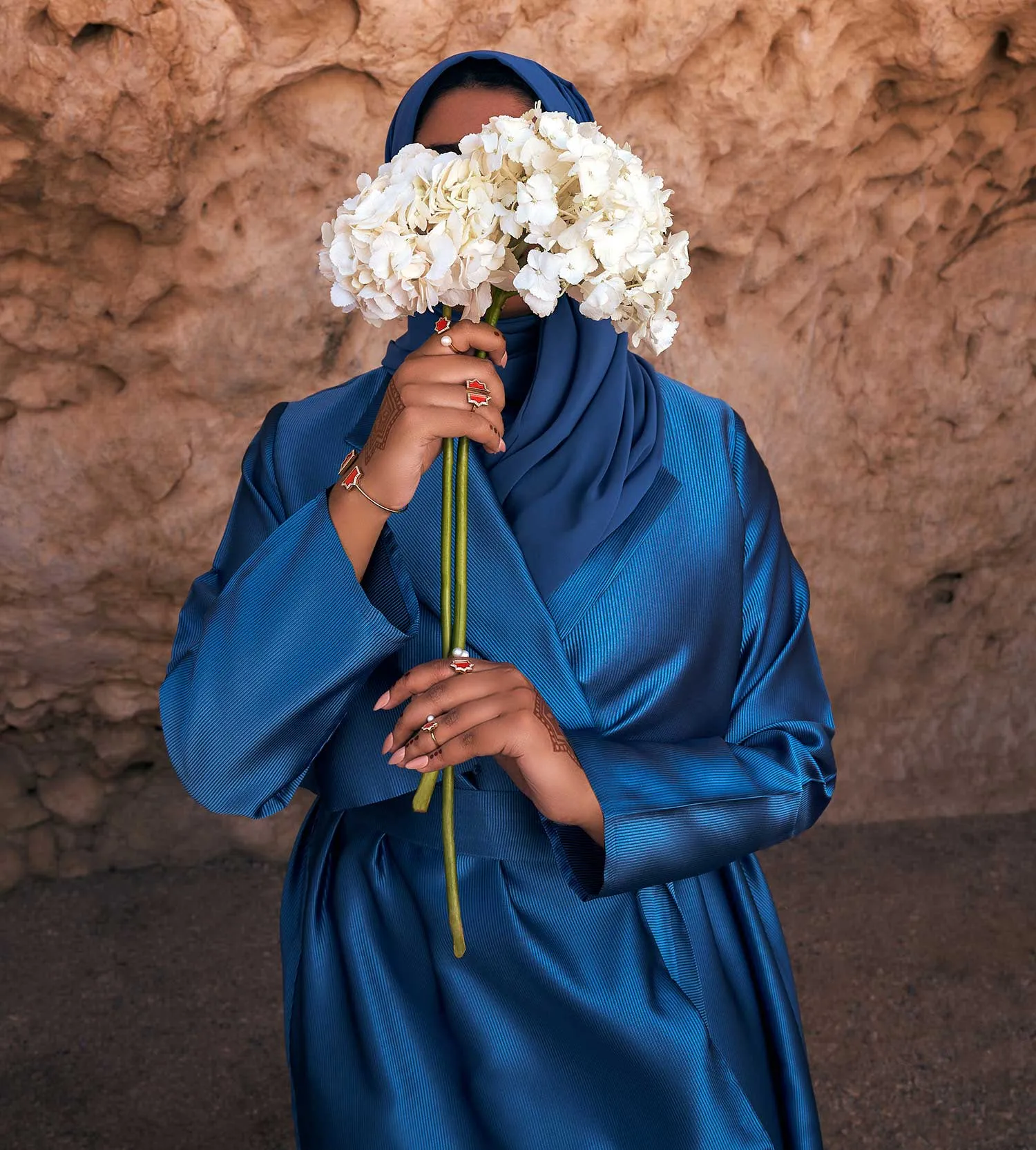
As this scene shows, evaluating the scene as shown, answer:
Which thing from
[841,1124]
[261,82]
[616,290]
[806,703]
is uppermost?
[261,82]

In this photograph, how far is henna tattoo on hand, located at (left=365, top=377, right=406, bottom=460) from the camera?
1.42 m

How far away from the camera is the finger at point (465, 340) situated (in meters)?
1.40

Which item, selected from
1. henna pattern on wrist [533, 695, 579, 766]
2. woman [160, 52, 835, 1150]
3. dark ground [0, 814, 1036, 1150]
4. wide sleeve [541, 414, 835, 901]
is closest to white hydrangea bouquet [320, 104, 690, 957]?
woman [160, 52, 835, 1150]

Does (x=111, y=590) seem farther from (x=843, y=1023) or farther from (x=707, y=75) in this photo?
(x=843, y=1023)

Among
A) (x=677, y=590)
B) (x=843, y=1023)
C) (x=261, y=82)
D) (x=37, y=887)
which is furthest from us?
(x=37, y=887)

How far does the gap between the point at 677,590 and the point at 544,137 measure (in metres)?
0.66

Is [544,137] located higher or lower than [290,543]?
higher

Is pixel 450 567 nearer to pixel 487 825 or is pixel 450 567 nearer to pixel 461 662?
pixel 461 662

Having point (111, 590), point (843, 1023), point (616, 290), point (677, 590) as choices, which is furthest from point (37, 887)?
point (616, 290)

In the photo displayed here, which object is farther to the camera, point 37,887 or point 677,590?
point 37,887

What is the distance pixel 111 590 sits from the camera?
147 inches

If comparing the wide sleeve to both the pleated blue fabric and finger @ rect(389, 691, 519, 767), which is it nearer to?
the pleated blue fabric

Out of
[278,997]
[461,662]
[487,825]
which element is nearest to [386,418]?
[461,662]

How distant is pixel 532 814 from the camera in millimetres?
1691
